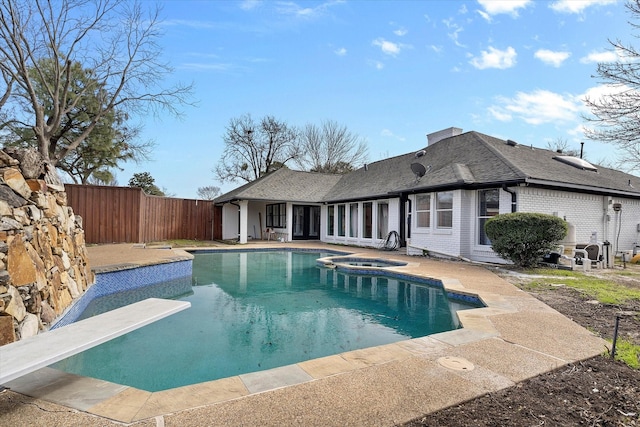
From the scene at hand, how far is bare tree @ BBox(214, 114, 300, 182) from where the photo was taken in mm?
32094

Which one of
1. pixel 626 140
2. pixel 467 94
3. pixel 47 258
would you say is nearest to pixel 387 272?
pixel 626 140

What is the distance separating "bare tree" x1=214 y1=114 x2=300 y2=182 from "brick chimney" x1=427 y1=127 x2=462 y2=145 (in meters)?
18.0

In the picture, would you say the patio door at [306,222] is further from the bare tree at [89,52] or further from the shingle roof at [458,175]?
the bare tree at [89,52]

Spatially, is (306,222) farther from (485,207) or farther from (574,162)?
(574,162)

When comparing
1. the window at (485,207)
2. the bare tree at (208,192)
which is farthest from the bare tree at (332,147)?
the window at (485,207)

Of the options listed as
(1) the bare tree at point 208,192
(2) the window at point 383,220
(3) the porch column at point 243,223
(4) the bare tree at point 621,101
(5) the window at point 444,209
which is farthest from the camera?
(1) the bare tree at point 208,192

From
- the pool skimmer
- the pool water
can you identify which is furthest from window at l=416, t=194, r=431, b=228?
the pool skimmer

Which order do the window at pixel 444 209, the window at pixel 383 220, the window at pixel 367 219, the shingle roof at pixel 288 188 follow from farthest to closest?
1. the shingle roof at pixel 288 188
2. the window at pixel 367 219
3. the window at pixel 383 220
4. the window at pixel 444 209

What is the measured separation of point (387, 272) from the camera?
863cm

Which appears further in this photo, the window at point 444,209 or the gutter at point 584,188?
the window at point 444,209

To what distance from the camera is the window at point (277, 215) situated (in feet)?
65.0

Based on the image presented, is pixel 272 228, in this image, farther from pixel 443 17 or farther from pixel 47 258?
pixel 47 258

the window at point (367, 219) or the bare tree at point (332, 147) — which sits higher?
the bare tree at point (332, 147)

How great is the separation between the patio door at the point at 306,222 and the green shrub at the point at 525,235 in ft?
39.7
